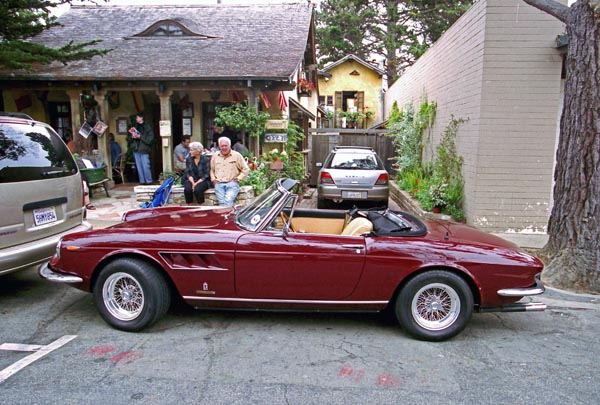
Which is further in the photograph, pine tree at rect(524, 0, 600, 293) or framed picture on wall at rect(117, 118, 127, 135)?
framed picture on wall at rect(117, 118, 127, 135)

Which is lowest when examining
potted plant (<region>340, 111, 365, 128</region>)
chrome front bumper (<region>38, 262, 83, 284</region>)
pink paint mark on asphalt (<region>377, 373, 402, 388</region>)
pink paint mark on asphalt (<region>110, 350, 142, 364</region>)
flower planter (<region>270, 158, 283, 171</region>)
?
pink paint mark on asphalt (<region>377, 373, 402, 388</region>)

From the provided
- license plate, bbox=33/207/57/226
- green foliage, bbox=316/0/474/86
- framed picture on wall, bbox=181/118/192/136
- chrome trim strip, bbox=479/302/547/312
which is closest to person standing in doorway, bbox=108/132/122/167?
framed picture on wall, bbox=181/118/192/136

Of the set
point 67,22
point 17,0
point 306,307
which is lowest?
point 306,307

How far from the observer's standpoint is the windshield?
405 cm

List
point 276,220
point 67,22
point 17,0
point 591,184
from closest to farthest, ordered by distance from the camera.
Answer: point 276,220 → point 591,184 → point 17,0 → point 67,22

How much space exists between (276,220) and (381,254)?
1.01m

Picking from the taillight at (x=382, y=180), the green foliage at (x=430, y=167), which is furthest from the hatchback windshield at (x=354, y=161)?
the green foliage at (x=430, y=167)

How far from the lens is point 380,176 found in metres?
9.82

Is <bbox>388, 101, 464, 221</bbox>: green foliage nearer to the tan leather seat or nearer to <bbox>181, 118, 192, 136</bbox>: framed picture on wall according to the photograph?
the tan leather seat

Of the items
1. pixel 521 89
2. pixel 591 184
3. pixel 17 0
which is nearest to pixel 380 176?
pixel 521 89

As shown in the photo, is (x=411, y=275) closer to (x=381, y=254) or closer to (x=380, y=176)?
(x=381, y=254)

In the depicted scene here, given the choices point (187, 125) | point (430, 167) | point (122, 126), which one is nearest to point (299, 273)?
point (430, 167)

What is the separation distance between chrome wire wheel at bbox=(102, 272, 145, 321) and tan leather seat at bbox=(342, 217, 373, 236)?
1.93 meters

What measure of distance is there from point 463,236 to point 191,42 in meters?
11.2
